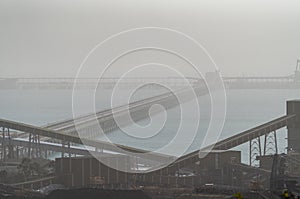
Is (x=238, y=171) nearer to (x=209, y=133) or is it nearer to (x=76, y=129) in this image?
(x=209, y=133)

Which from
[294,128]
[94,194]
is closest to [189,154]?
[294,128]

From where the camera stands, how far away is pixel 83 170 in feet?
12.3

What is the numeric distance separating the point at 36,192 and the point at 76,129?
3.47m

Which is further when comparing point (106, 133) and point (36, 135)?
point (106, 133)

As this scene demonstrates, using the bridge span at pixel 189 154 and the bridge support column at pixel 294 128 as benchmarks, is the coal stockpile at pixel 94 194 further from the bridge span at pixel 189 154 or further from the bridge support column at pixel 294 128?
the bridge support column at pixel 294 128

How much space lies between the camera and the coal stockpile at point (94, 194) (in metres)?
3.20

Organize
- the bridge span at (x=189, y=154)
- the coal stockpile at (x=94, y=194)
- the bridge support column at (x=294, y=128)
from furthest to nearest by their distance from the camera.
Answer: the bridge support column at (x=294, y=128) < the bridge span at (x=189, y=154) < the coal stockpile at (x=94, y=194)

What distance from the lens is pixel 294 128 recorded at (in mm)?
4844

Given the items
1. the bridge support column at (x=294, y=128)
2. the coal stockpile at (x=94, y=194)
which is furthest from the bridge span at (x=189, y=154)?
the coal stockpile at (x=94, y=194)

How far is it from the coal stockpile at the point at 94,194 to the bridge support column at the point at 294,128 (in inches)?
67.2

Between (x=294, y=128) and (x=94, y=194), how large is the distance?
2.32 m

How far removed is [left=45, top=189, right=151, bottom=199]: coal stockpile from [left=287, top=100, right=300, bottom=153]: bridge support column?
1706 millimetres

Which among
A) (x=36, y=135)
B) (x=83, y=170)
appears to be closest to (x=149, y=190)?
(x=83, y=170)

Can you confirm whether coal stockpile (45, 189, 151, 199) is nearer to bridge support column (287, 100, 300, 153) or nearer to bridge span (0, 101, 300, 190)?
bridge span (0, 101, 300, 190)
